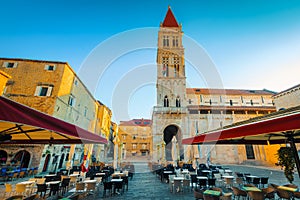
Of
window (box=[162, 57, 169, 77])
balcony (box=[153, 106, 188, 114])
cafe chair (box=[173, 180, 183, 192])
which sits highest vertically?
window (box=[162, 57, 169, 77])

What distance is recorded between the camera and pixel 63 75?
15656 mm

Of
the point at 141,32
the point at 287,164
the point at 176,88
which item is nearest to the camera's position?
the point at 287,164

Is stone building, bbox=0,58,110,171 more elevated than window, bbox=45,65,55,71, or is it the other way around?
window, bbox=45,65,55,71

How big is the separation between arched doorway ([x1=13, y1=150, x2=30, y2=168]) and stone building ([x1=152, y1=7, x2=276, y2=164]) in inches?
538

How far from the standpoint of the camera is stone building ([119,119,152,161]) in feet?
134

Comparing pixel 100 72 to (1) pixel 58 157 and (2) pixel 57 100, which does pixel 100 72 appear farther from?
(1) pixel 58 157

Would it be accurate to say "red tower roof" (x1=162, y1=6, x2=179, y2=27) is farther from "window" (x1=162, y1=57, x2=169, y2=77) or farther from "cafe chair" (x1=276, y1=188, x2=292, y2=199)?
"cafe chair" (x1=276, y1=188, x2=292, y2=199)

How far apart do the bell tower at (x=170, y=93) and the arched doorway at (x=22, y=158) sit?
45.5 ft

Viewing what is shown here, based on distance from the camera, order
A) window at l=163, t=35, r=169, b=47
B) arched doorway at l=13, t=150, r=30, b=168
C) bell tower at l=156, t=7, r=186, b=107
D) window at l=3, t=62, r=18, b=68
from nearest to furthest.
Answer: arched doorway at l=13, t=150, r=30, b=168, window at l=3, t=62, r=18, b=68, bell tower at l=156, t=7, r=186, b=107, window at l=163, t=35, r=169, b=47

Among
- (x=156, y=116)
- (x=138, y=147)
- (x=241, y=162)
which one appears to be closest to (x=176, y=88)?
(x=156, y=116)

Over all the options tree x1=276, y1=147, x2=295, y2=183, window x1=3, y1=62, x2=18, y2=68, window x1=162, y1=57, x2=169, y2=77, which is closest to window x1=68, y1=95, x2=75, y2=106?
window x1=3, y1=62, x2=18, y2=68

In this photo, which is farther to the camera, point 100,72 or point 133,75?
point 133,75

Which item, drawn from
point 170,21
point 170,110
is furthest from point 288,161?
point 170,21

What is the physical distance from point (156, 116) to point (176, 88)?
21.7ft
